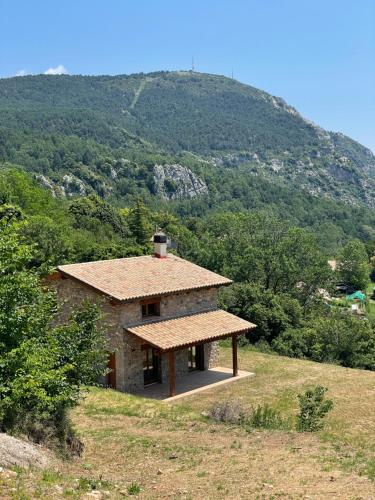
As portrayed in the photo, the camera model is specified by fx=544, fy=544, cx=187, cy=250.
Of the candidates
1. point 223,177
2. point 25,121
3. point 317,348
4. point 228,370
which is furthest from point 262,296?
point 25,121

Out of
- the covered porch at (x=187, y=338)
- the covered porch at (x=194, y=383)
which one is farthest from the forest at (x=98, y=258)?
the covered porch at (x=194, y=383)

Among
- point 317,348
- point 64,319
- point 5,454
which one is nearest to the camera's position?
point 5,454

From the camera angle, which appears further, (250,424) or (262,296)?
(262,296)

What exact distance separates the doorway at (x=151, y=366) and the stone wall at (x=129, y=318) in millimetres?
266

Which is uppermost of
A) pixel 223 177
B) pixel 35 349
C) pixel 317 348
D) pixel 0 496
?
pixel 223 177

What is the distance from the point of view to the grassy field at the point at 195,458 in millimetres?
9836

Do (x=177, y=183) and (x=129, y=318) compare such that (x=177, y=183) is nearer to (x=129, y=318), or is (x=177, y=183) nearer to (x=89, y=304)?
(x=129, y=318)

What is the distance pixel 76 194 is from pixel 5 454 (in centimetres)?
11570

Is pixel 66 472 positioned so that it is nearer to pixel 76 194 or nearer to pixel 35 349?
pixel 35 349

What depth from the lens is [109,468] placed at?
38.0 feet

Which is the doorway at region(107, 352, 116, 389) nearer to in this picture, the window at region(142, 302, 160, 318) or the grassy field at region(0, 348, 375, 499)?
the grassy field at region(0, 348, 375, 499)

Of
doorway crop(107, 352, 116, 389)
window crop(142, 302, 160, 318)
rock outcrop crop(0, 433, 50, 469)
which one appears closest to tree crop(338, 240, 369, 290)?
window crop(142, 302, 160, 318)

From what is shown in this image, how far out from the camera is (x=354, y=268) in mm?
93812

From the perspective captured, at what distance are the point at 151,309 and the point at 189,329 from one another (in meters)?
1.97
